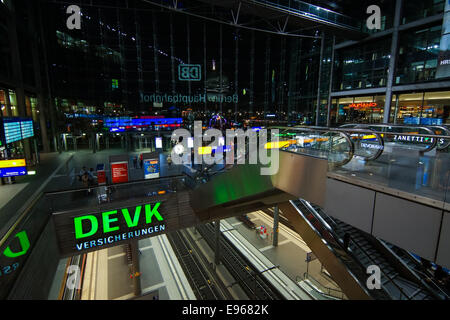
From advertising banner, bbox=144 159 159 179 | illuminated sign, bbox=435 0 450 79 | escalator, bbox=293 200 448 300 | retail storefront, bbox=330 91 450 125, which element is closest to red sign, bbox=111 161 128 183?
advertising banner, bbox=144 159 159 179

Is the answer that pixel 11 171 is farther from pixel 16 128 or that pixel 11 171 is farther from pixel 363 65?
pixel 363 65

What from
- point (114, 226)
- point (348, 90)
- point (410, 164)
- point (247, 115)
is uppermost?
point (348, 90)

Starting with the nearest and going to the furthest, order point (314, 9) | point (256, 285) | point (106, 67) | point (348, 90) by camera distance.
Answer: point (256, 285)
point (314, 9)
point (348, 90)
point (106, 67)

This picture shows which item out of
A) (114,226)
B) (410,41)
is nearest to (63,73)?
(114,226)

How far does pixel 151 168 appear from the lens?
12414 mm

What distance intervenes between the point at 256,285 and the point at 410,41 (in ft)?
60.6

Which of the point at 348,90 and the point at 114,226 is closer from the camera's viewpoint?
the point at 114,226

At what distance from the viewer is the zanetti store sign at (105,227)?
313 inches

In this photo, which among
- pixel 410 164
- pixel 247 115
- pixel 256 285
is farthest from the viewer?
pixel 247 115

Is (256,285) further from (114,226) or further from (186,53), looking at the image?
(186,53)

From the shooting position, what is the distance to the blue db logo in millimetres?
22594

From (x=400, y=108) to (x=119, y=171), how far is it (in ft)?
62.0

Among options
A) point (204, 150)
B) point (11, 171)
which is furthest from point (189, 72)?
point (11, 171)
